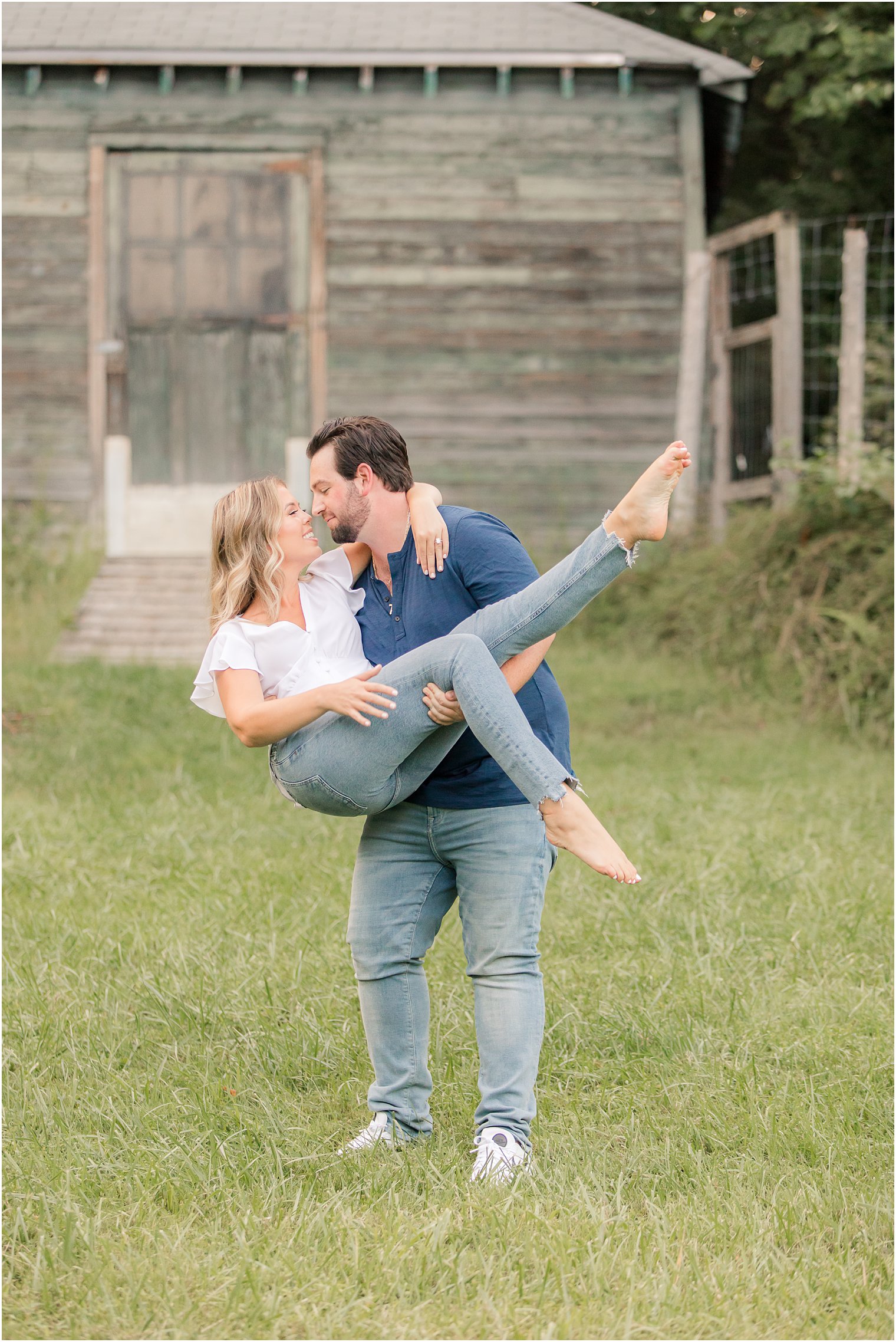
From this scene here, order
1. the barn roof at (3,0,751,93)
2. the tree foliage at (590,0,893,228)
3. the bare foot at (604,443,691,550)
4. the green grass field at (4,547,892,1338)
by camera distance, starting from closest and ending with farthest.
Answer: the green grass field at (4,547,892,1338), the bare foot at (604,443,691,550), the barn roof at (3,0,751,93), the tree foliage at (590,0,893,228)

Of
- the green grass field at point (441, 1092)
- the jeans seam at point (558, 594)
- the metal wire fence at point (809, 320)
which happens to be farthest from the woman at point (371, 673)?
the metal wire fence at point (809, 320)

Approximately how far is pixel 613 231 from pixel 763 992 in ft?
29.0

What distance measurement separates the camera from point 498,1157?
2982mm

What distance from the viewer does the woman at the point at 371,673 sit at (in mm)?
2922

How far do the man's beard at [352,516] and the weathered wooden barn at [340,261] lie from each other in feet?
27.4

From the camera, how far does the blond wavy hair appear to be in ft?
10.5

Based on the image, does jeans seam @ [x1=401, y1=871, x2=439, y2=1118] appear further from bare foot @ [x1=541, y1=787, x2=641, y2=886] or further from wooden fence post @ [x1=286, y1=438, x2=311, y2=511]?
wooden fence post @ [x1=286, y1=438, x2=311, y2=511]

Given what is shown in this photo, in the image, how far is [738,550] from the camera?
9.68 meters

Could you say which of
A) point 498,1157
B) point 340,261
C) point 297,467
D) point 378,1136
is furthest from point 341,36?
point 498,1157

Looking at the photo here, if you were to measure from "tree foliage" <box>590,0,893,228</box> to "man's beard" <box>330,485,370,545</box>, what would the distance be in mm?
10803

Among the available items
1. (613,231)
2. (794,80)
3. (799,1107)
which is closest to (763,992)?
(799,1107)

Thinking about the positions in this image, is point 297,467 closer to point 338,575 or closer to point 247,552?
point 338,575

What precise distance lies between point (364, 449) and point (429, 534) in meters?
0.31

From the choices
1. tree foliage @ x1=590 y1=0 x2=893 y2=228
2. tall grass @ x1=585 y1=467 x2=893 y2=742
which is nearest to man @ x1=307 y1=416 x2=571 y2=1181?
tall grass @ x1=585 y1=467 x2=893 y2=742
